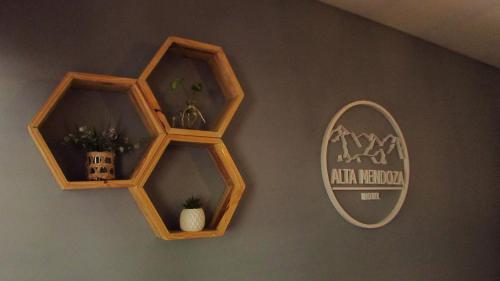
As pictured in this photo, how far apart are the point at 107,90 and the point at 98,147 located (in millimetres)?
242

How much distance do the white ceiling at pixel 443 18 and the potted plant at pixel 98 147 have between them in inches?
56.4

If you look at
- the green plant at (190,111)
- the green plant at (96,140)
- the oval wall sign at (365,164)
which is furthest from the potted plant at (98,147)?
the oval wall sign at (365,164)

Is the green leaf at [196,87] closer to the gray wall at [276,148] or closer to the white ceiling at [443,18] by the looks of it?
the gray wall at [276,148]

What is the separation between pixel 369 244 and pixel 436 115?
1.10 meters

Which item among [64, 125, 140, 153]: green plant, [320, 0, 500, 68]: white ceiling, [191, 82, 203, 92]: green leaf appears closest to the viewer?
[64, 125, 140, 153]: green plant

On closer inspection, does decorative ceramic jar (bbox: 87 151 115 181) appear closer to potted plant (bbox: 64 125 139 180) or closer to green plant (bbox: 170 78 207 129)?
potted plant (bbox: 64 125 139 180)

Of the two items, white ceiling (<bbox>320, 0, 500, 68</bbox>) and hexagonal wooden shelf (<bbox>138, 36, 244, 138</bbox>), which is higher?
white ceiling (<bbox>320, 0, 500, 68</bbox>)

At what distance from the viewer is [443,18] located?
7.97 feet

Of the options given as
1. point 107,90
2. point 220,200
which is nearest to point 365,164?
point 220,200

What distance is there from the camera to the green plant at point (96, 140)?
1.46 m

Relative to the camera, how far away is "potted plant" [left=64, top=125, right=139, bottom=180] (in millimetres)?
1427

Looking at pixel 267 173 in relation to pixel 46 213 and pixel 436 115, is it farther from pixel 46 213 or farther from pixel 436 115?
pixel 436 115

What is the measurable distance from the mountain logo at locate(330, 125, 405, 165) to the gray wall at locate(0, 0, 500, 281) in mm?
133

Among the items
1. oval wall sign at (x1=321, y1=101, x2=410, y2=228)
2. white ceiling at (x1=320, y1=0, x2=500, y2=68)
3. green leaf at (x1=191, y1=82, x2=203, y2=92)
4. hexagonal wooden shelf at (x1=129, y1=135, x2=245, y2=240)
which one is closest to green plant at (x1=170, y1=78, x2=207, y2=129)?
green leaf at (x1=191, y1=82, x2=203, y2=92)
